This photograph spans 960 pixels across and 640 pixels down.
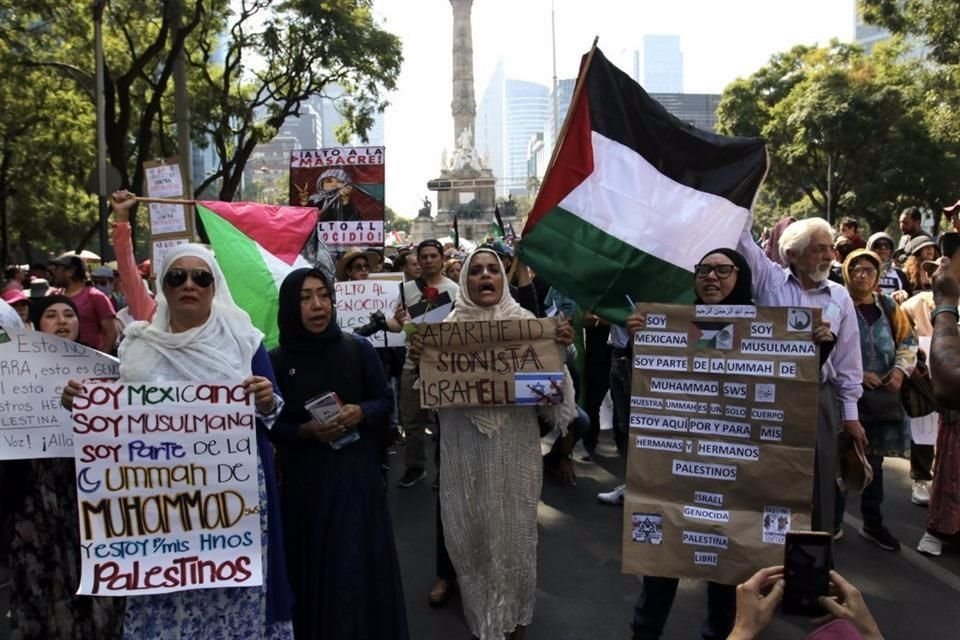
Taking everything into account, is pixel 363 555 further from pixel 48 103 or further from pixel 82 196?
pixel 82 196

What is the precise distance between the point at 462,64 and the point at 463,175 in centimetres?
822

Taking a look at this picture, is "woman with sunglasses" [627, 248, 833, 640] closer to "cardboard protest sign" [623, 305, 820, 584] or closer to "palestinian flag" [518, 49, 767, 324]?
"cardboard protest sign" [623, 305, 820, 584]

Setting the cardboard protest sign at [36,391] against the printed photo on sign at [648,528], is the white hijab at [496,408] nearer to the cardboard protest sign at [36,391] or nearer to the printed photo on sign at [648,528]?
the printed photo on sign at [648,528]

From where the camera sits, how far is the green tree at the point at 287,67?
1947cm

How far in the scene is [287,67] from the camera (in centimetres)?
2042

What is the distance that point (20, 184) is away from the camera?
26.2 metres

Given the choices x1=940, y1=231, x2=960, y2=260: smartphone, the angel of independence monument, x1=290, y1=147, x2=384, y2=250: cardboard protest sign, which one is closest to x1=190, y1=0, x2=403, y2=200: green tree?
x1=290, y1=147, x2=384, y2=250: cardboard protest sign

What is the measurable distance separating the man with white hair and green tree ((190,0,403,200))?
17022 millimetres

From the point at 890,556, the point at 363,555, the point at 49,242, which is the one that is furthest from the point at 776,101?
the point at 363,555

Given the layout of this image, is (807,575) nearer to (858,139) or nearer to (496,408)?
(496,408)

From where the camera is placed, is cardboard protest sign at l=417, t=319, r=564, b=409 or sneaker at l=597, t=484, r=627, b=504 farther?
sneaker at l=597, t=484, r=627, b=504

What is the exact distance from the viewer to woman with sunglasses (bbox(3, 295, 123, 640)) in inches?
126

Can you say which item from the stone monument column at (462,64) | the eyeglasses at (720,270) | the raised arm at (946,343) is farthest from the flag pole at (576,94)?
the stone monument column at (462,64)

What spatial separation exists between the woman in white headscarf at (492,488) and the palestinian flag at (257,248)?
160 cm
